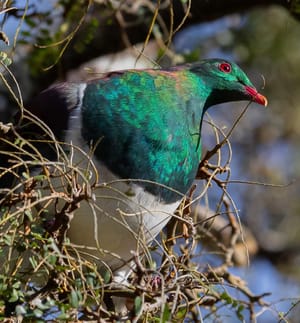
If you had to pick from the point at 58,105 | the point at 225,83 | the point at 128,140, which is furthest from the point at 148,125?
the point at 225,83

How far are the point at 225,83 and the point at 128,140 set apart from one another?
50 cm

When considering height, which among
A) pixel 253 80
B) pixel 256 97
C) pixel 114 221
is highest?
pixel 256 97

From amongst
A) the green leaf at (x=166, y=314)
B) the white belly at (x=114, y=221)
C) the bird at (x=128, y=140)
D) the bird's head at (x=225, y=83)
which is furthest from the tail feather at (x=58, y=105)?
the green leaf at (x=166, y=314)

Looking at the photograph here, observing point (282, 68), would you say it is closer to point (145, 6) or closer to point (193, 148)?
point (145, 6)

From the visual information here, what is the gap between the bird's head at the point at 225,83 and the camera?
10.2 feet

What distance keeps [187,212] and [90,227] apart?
1.11 feet

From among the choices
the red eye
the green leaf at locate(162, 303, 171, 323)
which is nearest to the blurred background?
the red eye

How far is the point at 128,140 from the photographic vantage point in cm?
279

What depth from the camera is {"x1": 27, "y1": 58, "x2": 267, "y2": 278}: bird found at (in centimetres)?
274

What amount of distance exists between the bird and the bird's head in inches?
3.7

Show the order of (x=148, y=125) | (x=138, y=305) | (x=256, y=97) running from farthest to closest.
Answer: (x=256, y=97)
(x=148, y=125)
(x=138, y=305)

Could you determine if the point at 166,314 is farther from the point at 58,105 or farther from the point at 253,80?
the point at 253,80

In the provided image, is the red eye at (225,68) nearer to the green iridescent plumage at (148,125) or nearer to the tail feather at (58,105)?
the green iridescent plumage at (148,125)

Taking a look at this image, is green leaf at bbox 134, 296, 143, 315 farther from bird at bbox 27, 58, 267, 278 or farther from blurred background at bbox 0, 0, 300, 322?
blurred background at bbox 0, 0, 300, 322
